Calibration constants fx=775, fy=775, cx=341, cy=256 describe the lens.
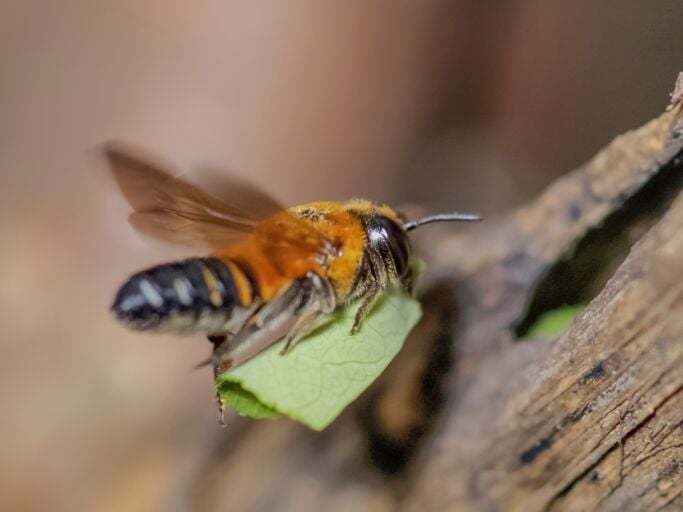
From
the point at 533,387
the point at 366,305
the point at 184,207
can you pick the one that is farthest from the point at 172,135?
the point at 533,387

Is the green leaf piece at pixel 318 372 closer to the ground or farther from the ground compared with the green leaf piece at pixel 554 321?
closer to the ground

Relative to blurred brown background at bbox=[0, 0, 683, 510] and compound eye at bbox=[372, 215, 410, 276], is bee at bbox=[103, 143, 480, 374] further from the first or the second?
blurred brown background at bbox=[0, 0, 683, 510]

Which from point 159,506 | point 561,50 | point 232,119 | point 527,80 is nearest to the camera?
point 561,50

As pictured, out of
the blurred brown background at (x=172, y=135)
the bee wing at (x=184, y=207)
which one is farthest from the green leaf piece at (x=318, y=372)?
the blurred brown background at (x=172, y=135)

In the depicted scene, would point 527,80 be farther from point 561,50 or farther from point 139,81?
point 139,81

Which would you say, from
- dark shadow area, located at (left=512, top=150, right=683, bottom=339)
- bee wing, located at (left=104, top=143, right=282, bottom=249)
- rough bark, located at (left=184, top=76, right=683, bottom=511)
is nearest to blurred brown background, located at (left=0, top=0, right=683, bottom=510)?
rough bark, located at (left=184, top=76, right=683, bottom=511)

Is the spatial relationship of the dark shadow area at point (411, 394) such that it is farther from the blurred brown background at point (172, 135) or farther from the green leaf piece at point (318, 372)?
the blurred brown background at point (172, 135)

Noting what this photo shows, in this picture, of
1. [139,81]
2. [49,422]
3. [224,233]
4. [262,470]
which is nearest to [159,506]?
[262,470]

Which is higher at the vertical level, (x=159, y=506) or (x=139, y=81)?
(x=139, y=81)
